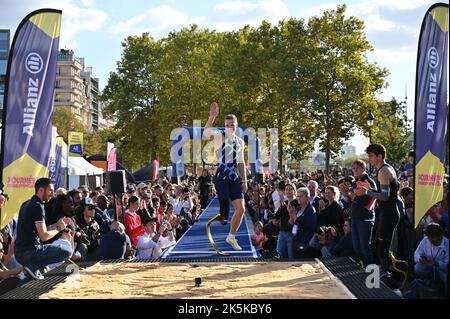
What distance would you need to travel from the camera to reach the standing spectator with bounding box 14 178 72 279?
7.76m

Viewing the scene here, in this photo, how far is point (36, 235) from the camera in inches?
314

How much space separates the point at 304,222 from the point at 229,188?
1529 millimetres

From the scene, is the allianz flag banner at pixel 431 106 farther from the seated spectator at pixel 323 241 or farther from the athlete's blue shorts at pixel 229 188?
the athlete's blue shorts at pixel 229 188

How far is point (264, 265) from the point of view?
8.74 meters

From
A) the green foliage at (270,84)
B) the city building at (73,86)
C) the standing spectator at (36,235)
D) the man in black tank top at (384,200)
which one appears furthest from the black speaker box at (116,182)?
the city building at (73,86)

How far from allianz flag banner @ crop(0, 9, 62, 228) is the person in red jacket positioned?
223 cm

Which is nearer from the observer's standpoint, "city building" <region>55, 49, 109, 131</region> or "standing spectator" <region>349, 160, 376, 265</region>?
"standing spectator" <region>349, 160, 376, 265</region>

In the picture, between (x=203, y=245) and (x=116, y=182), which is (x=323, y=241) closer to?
(x=116, y=182)

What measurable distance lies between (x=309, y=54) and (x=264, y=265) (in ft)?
104

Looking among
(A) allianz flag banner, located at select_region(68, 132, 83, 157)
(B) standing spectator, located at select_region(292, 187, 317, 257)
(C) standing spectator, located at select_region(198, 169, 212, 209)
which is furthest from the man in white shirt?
(C) standing spectator, located at select_region(198, 169, 212, 209)

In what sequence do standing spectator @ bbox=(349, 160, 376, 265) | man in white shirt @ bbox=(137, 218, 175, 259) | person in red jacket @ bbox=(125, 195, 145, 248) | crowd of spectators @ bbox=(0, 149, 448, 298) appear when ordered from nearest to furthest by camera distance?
crowd of spectators @ bbox=(0, 149, 448, 298) < standing spectator @ bbox=(349, 160, 376, 265) < man in white shirt @ bbox=(137, 218, 175, 259) < person in red jacket @ bbox=(125, 195, 145, 248)

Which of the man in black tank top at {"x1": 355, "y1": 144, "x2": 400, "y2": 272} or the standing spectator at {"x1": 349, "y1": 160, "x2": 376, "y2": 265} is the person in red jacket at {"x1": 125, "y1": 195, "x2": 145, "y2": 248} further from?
the man in black tank top at {"x1": 355, "y1": 144, "x2": 400, "y2": 272}

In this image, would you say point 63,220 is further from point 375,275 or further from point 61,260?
point 375,275

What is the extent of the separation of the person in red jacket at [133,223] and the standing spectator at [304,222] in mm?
2792
